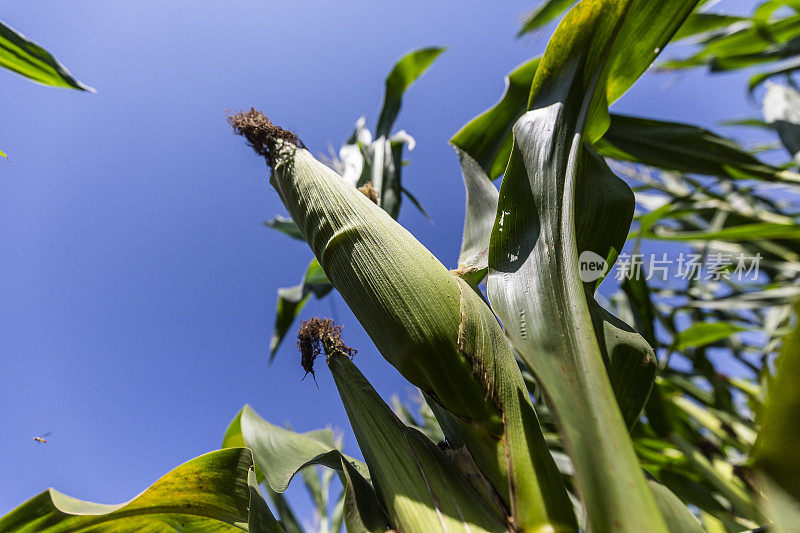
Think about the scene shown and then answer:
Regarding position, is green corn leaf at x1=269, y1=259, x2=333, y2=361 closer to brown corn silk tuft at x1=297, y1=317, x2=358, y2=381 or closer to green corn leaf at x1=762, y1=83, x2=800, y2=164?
brown corn silk tuft at x1=297, y1=317, x2=358, y2=381

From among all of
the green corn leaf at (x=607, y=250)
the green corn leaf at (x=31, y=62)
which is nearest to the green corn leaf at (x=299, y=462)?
the green corn leaf at (x=607, y=250)

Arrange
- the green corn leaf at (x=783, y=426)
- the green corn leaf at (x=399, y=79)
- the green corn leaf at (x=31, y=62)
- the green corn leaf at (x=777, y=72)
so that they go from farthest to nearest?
the green corn leaf at (x=777, y=72) → the green corn leaf at (x=399, y=79) → the green corn leaf at (x=31, y=62) → the green corn leaf at (x=783, y=426)

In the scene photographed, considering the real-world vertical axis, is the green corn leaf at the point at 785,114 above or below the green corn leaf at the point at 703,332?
above

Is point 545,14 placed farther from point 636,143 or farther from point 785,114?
point 785,114

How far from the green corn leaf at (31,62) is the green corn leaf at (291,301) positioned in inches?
22.0

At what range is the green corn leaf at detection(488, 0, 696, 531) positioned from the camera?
10.8 inches

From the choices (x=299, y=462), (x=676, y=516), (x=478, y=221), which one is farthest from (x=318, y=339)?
(x=676, y=516)

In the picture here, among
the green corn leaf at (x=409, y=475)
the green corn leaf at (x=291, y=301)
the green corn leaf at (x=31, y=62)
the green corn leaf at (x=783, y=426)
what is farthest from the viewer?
the green corn leaf at (x=291, y=301)

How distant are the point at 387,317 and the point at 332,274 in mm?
89

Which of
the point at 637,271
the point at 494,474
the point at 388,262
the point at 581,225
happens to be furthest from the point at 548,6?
the point at 494,474

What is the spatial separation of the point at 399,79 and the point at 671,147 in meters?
0.57

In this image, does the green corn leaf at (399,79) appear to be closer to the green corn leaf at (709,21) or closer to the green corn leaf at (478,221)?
the green corn leaf at (478,221)

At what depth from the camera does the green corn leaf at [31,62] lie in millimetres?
627

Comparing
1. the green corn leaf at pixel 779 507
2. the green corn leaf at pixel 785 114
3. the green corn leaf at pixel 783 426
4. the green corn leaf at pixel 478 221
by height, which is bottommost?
the green corn leaf at pixel 779 507
